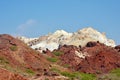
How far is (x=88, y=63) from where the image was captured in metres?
53.3

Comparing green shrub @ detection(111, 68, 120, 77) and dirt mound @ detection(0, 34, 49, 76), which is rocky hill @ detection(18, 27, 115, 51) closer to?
green shrub @ detection(111, 68, 120, 77)

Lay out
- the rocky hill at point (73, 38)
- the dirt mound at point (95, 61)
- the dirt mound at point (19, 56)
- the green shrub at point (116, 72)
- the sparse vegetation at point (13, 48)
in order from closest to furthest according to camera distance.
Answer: the dirt mound at point (19, 56)
the green shrub at point (116, 72)
the sparse vegetation at point (13, 48)
the dirt mound at point (95, 61)
the rocky hill at point (73, 38)

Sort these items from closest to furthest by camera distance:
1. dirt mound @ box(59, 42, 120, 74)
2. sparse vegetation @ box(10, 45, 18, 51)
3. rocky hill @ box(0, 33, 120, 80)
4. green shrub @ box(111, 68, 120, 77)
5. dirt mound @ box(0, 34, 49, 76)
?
1. rocky hill @ box(0, 33, 120, 80)
2. dirt mound @ box(0, 34, 49, 76)
3. green shrub @ box(111, 68, 120, 77)
4. sparse vegetation @ box(10, 45, 18, 51)
5. dirt mound @ box(59, 42, 120, 74)

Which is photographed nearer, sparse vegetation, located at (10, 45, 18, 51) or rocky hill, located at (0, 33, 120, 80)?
rocky hill, located at (0, 33, 120, 80)

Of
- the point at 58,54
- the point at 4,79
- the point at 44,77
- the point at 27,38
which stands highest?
the point at 27,38

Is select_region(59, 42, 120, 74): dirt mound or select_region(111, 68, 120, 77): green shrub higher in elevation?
select_region(59, 42, 120, 74): dirt mound

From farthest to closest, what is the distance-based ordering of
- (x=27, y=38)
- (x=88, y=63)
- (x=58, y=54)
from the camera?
(x=27, y=38), (x=58, y=54), (x=88, y=63)

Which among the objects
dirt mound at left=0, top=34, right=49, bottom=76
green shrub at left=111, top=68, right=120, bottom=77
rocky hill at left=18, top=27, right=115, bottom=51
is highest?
rocky hill at left=18, top=27, right=115, bottom=51

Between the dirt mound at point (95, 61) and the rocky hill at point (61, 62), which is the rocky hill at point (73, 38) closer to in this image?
the rocky hill at point (61, 62)

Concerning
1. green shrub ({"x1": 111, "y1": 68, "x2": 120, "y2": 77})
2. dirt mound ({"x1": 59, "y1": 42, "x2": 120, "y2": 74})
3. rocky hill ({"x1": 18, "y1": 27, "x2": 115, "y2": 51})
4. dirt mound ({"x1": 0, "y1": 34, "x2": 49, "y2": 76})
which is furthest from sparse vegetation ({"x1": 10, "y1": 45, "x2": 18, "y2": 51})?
rocky hill ({"x1": 18, "y1": 27, "x2": 115, "y2": 51})

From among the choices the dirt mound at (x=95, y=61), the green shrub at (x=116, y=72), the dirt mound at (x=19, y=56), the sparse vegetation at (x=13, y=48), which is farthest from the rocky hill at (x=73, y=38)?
the sparse vegetation at (x=13, y=48)

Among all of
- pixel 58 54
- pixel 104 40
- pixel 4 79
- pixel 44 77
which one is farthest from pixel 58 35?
pixel 4 79

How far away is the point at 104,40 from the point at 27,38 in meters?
35.4

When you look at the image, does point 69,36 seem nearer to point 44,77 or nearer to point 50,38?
point 50,38
